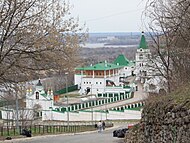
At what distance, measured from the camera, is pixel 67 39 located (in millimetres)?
19766

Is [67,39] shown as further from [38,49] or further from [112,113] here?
[112,113]

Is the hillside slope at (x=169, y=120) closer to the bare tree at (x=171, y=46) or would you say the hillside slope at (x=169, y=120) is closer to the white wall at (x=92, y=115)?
the bare tree at (x=171, y=46)

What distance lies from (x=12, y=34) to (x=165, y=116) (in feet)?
33.7

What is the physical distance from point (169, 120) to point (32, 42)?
10.1 metres

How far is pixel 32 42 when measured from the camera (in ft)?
62.4

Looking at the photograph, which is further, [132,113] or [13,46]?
[132,113]

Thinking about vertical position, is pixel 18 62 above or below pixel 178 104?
above

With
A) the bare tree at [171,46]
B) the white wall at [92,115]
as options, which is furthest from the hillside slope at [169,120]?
the white wall at [92,115]

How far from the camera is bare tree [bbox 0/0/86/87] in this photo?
740 inches

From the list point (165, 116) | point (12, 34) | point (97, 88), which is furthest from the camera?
point (97, 88)

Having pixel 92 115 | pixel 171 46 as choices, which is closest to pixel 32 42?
pixel 171 46

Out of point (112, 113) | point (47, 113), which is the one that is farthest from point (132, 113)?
point (47, 113)

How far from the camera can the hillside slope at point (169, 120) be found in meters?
9.04

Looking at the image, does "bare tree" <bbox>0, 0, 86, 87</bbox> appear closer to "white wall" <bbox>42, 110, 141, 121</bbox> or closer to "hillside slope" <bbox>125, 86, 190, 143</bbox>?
"hillside slope" <bbox>125, 86, 190, 143</bbox>
